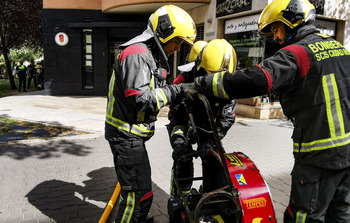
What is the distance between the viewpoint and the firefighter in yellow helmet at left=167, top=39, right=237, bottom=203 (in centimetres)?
288

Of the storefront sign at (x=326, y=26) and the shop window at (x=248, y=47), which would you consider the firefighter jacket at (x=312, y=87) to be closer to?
the shop window at (x=248, y=47)

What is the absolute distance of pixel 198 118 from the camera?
123 inches

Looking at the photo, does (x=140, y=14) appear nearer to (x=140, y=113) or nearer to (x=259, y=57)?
(x=259, y=57)

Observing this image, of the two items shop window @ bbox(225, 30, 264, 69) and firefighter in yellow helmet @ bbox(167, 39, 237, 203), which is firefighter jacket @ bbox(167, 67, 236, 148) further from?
shop window @ bbox(225, 30, 264, 69)

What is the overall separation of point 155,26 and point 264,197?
1653 millimetres

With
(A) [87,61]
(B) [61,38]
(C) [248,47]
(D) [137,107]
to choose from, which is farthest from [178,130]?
(B) [61,38]

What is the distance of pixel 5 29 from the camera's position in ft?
59.3

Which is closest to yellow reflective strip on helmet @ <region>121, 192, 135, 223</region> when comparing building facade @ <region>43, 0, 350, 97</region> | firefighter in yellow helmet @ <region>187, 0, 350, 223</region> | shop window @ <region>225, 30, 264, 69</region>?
firefighter in yellow helmet @ <region>187, 0, 350, 223</region>

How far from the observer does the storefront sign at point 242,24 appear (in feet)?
31.0

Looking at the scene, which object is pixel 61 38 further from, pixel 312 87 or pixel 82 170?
pixel 312 87

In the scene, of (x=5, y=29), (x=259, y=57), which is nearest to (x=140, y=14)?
(x=259, y=57)

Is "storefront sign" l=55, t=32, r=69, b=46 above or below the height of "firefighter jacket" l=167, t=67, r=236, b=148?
above

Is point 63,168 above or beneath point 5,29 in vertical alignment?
beneath

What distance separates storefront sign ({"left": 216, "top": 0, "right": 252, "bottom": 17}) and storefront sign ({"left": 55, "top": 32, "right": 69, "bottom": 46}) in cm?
768
